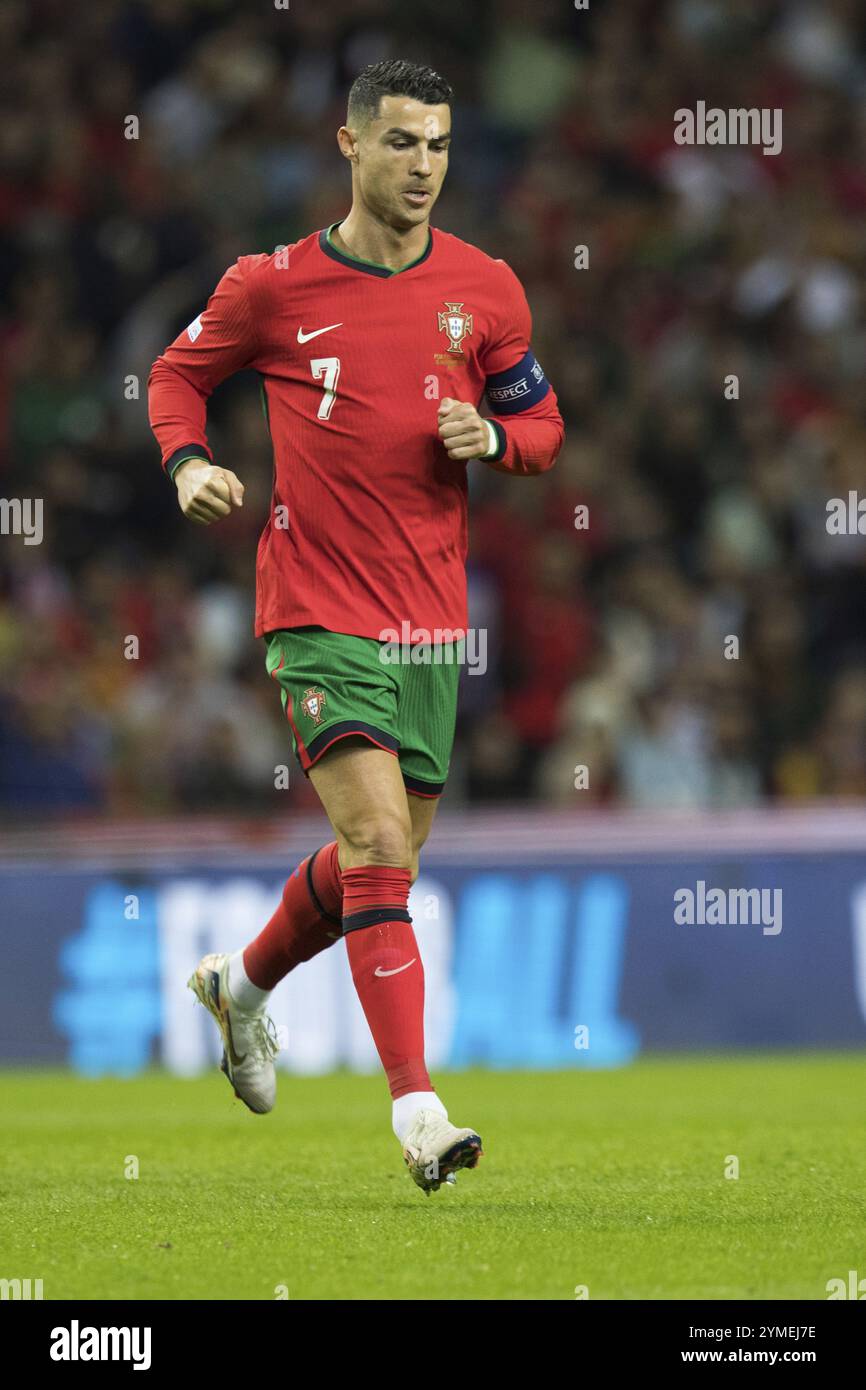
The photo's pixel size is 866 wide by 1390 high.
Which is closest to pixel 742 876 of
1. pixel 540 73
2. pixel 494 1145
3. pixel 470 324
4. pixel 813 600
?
pixel 813 600

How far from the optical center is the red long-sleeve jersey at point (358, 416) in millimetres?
5789

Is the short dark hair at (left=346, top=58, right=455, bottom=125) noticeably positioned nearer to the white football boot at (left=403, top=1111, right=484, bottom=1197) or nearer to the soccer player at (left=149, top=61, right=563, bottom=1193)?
the soccer player at (left=149, top=61, right=563, bottom=1193)

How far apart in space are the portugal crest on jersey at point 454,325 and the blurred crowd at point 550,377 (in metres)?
5.82

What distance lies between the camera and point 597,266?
14.1 metres

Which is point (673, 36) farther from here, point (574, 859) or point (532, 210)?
point (574, 859)

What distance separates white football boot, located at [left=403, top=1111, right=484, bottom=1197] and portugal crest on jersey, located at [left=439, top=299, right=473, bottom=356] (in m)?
1.98

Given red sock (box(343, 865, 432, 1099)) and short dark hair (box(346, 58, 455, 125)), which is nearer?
red sock (box(343, 865, 432, 1099))

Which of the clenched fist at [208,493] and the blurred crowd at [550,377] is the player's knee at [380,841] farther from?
the blurred crowd at [550,377]

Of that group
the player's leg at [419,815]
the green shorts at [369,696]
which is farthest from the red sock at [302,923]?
the green shorts at [369,696]

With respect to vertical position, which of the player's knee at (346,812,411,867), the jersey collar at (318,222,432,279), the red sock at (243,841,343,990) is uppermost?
the jersey collar at (318,222,432,279)

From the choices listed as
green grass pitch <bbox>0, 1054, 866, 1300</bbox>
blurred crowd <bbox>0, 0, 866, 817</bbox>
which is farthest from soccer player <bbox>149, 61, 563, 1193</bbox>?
blurred crowd <bbox>0, 0, 866, 817</bbox>

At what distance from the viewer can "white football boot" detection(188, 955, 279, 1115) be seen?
6.39 m

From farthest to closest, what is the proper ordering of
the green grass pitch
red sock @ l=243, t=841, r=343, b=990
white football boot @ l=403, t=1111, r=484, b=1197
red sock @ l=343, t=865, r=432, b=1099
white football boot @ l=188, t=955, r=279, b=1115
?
white football boot @ l=188, t=955, r=279, b=1115 < red sock @ l=243, t=841, r=343, b=990 < red sock @ l=343, t=865, r=432, b=1099 < white football boot @ l=403, t=1111, r=484, b=1197 < the green grass pitch

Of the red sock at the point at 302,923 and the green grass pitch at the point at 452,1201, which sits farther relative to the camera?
the red sock at the point at 302,923
